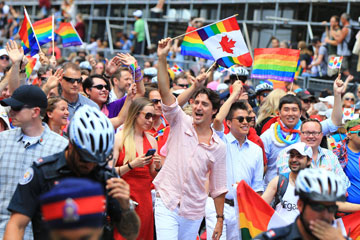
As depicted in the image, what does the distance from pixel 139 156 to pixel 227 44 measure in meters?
3.13

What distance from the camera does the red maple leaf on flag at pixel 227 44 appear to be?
9.39 meters

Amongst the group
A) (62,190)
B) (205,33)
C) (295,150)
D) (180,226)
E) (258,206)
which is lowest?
(180,226)

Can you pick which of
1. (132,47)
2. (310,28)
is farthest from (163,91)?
(132,47)

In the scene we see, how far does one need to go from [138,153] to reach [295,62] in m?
5.54

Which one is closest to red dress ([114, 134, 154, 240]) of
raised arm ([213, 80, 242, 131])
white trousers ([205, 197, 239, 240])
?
raised arm ([213, 80, 242, 131])

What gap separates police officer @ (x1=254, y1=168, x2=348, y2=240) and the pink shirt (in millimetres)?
2521

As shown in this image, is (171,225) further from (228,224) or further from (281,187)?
(228,224)

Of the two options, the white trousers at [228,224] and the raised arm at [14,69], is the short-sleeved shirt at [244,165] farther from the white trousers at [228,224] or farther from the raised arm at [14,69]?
the raised arm at [14,69]

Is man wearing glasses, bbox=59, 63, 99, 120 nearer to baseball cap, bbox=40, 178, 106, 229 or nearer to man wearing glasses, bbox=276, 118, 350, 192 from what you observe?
man wearing glasses, bbox=276, 118, 350, 192

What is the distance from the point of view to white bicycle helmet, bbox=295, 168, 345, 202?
3.91 metres

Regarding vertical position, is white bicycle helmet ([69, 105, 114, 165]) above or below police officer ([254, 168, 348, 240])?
above

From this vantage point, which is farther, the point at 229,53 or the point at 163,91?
the point at 229,53

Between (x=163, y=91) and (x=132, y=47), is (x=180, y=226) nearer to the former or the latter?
(x=163, y=91)

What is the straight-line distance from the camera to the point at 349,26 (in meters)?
15.6
